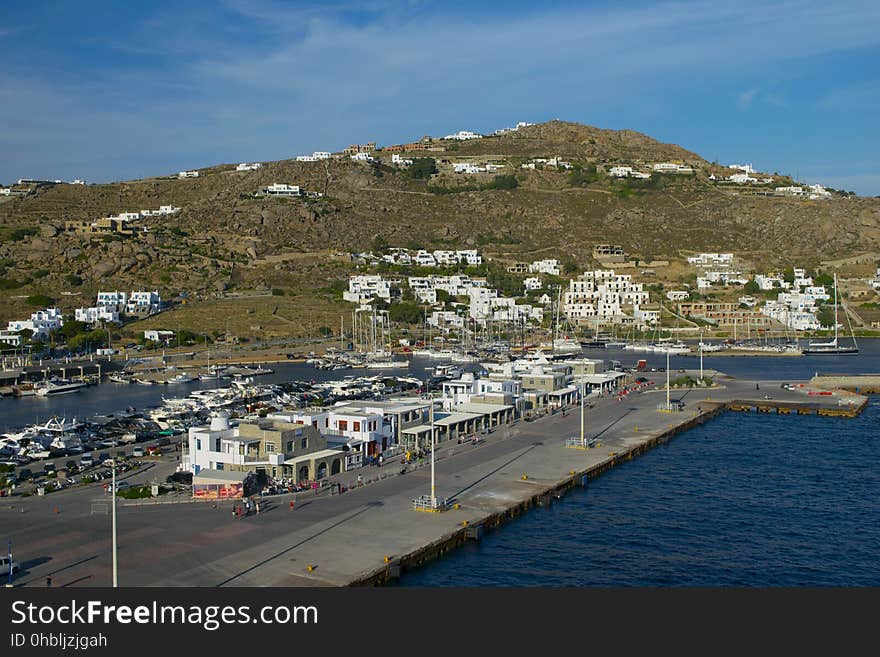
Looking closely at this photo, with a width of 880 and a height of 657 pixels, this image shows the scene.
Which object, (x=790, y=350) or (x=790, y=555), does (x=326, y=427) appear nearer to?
(x=790, y=555)

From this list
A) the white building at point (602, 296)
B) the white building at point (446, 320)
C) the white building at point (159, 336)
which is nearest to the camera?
the white building at point (159, 336)

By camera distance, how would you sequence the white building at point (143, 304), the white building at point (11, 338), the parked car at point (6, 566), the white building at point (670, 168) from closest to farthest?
the parked car at point (6, 566) → the white building at point (11, 338) → the white building at point (143, 304) → the white building at point (670, 168)

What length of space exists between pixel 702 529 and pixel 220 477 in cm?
1781

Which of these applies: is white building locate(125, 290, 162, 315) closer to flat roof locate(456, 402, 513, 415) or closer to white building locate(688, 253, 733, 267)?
flat roof locate(456, 402, 513, 415)

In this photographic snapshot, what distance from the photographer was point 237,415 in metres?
53.2

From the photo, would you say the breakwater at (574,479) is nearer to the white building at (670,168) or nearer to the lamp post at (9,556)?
the lamp post at (9,556)

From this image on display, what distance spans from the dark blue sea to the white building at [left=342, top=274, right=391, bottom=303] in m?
75.4

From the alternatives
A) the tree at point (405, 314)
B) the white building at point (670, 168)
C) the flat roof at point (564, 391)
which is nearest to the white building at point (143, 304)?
the tree at point (405, 314)

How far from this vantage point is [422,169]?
187 m

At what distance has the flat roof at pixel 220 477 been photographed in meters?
32.6

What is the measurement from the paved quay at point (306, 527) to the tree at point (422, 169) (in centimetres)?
14695

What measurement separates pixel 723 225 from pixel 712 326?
4727 cm

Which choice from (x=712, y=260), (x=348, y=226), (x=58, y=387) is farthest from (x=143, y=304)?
(x=712, y=260)

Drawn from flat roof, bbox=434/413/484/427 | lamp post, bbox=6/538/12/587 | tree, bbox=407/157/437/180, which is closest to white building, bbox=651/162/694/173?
tree, bbox=407/157/437/180
